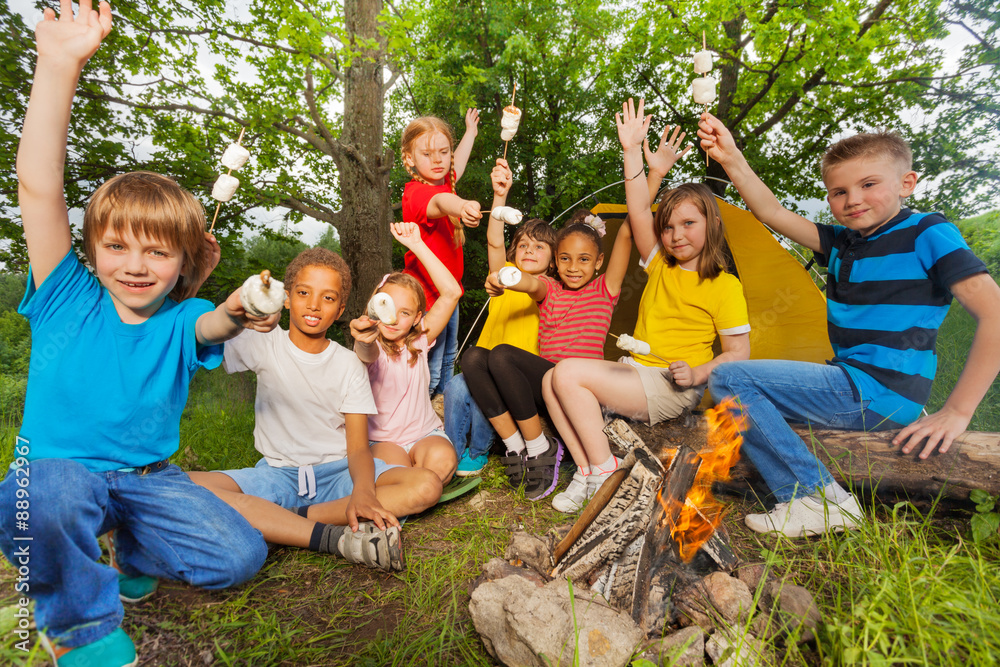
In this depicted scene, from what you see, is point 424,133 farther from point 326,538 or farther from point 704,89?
point 326,538

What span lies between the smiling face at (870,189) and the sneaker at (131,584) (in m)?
3.55

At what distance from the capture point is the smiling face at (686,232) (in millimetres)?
2965

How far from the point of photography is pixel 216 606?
2.00m

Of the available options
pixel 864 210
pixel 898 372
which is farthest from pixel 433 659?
pixel 864 210

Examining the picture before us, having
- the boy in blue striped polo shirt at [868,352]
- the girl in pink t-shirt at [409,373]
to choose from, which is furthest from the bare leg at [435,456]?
the boy in blue striped polo shirt at [868,352]

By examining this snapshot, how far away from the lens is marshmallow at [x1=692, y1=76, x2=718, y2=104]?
8.96 ft

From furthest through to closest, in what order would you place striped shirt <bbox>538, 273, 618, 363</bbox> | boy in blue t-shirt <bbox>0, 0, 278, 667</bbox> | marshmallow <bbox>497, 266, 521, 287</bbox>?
striped shirt <bbox>538, 273, 618, 363</bbox> → marshmallow <bbox>497, 266, 521, 287</bbox> → boy in blue t-shirt <bbox>0, 0, 278, 667</bbox>

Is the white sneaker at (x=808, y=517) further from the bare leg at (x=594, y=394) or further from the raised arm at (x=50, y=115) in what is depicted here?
the raised arm at (x=50, y=115)

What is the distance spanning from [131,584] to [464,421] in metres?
1.78

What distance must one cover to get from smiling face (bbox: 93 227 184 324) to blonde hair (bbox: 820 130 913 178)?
9.85 ft

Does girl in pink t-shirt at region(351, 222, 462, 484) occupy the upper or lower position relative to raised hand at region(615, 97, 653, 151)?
lower

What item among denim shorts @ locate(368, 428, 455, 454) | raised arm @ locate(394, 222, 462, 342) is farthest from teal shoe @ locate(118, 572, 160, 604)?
raised arm @ locate(394, 222, 462, 342)

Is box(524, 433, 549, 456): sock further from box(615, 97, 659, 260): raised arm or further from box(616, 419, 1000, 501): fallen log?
→ box(615, 97, 659, 260): raised arm

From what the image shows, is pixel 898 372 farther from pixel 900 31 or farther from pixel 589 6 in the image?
pixel 589 6
